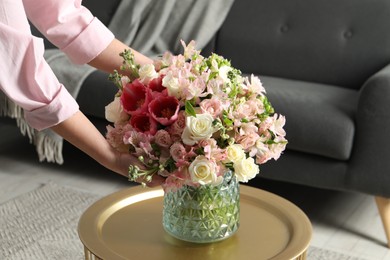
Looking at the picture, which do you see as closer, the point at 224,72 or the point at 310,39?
the point at 224,72

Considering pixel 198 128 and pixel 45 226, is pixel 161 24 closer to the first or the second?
pixel 45 226

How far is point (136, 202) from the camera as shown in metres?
1.52

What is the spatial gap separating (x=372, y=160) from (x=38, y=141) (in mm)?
1328

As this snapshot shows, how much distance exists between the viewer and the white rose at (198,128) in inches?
45.8

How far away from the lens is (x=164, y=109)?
1.22 m

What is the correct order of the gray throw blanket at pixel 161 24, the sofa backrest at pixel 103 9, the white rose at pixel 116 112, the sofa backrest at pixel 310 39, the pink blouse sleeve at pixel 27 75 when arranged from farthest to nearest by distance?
the sofa backrest at pixel 103 9, the gray throw blanket at pixel 161 24, the sofa backrest at pixel 310 39, the white rose at pixel 116 112, the pink blouse sleeve at pixel 27 75

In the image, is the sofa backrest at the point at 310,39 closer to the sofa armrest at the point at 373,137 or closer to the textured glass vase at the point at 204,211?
the sofa armrest at the point at 373,137

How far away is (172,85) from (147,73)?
0.08 m

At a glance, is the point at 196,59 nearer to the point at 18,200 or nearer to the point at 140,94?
the point at 140,94

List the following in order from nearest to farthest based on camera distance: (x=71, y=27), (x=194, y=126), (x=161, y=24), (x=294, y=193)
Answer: (x=194, y=126), (x=71, y=27), (x=294, y=193), (x=161, y=24)

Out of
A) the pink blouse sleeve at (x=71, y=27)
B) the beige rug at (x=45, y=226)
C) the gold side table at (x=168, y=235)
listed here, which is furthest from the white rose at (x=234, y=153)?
the beige rug at (x=45, y=226)

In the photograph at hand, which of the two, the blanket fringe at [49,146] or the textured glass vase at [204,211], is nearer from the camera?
the textured glass vase at [204,211]

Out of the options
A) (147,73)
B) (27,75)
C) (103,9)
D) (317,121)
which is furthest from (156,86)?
(103,9)

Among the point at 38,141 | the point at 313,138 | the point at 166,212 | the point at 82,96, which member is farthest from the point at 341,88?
the point at 166,212
